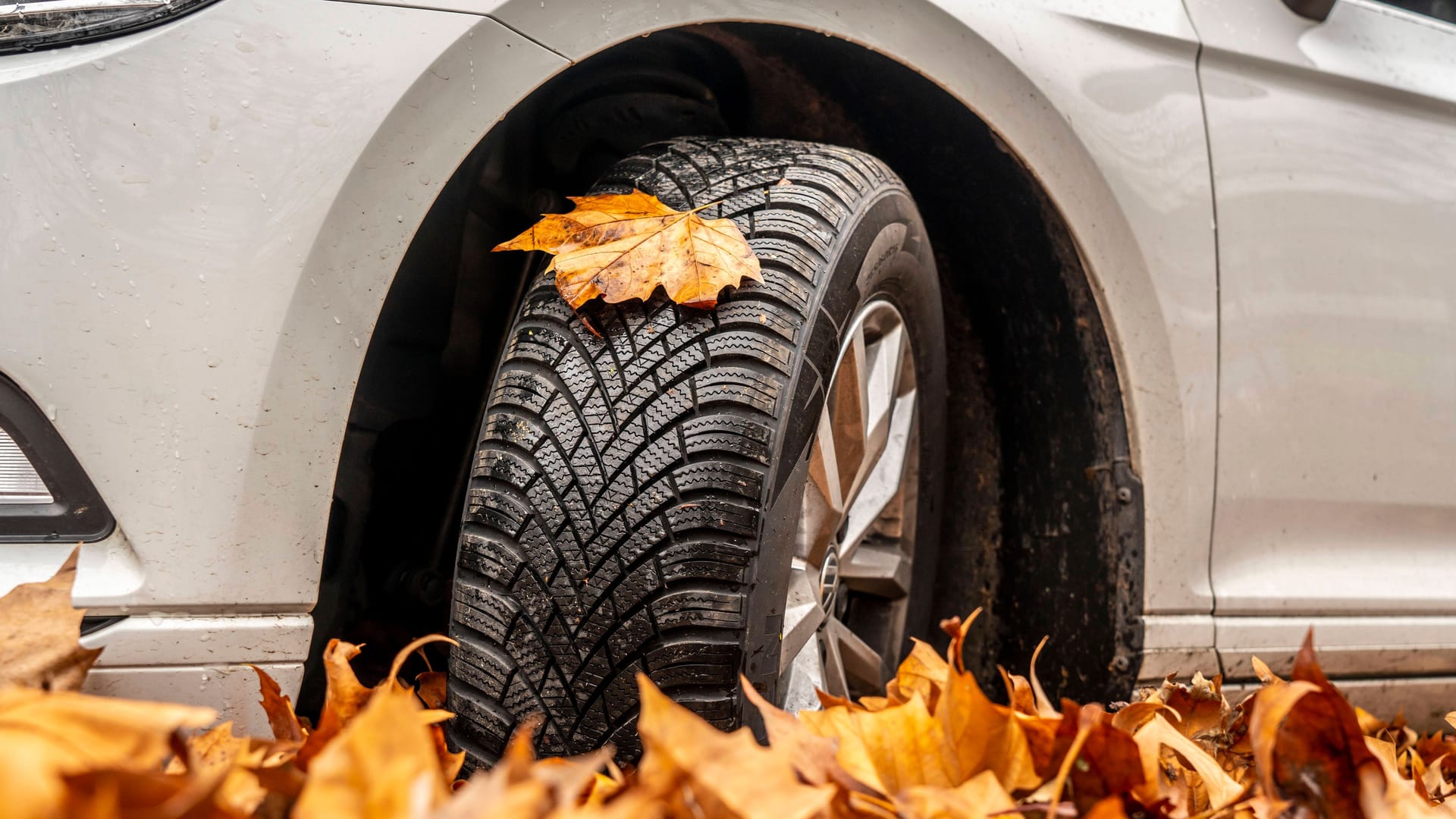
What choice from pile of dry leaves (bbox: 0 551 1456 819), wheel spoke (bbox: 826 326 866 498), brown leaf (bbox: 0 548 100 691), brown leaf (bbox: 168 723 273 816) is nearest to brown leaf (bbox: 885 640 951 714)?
pile of dry leaves (bbox: 0 551 1456 819)

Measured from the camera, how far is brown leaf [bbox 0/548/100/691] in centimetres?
65

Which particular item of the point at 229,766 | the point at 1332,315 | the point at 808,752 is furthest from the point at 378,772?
the point at 1332,315

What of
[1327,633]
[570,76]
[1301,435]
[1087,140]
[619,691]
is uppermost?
[1087,140]

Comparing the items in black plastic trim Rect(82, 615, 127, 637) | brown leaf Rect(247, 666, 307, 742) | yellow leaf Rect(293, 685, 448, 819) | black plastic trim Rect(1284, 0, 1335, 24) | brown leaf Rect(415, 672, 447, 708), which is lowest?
brown leaf Rect(415, 672, 447, 708)

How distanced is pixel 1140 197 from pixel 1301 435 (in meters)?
0.44

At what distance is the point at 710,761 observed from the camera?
0.50 metres

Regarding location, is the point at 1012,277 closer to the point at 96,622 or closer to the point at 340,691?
the point at 340,691

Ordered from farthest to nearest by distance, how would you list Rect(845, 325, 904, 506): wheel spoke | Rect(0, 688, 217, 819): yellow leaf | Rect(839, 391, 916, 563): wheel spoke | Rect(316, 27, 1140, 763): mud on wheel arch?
Rect(839, 391, 916, 563): wheel spoke → Rect(845, 325, 904, 506): wheel spoke → Rect(316, 27, 1140, 763): mud on wheel arch → Rect(0, 688, 217, 819): yellow leaf

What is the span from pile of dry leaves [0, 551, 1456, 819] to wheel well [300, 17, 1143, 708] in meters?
0.25

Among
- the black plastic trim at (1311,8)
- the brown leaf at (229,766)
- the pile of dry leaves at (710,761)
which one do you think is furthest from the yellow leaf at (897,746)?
the black plastic trim at (1311,8)

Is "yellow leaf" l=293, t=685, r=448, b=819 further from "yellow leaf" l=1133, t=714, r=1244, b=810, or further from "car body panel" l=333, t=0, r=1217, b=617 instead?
"car body panel" l=333, t=0, r=1217, b=617

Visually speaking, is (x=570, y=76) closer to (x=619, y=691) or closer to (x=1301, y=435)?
(x=619, y=691)

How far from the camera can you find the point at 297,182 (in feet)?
2.57

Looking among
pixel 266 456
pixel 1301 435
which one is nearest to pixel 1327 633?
pixel 1301 435
